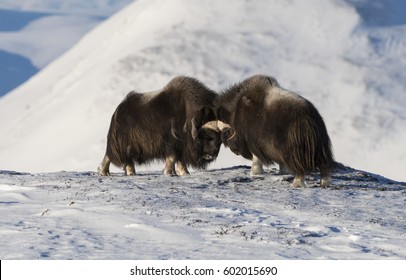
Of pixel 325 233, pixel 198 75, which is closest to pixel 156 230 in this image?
pixel 325 233

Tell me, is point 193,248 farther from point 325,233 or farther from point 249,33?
point 249,33

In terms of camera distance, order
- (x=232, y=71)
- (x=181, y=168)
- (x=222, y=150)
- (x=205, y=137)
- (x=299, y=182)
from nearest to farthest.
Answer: (x=299, y=182)
(x=205, y=137)
(x=181, y=168)
(x=222, y=150)
(x=232, y=71)

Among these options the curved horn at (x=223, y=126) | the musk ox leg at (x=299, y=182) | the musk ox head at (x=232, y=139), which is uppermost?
the curved horn at (x=223, y=126)

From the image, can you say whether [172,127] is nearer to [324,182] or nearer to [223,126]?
[223,126]

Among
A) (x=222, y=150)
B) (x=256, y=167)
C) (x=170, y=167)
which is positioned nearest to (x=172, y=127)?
(x=170, y=167)

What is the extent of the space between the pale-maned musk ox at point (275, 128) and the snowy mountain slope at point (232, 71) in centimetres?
2646

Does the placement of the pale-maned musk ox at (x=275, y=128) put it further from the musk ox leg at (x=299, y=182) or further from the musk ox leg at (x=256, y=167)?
the musk ox leg at (x=256, y=167)

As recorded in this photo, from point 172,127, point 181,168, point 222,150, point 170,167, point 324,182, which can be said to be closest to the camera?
point 324,182

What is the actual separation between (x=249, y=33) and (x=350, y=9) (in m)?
6.24

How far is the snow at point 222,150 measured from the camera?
8.45 meters

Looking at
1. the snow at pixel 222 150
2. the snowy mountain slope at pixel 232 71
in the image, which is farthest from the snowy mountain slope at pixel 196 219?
the snowy mountain slope at pixel 232 71

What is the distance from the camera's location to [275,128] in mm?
12672

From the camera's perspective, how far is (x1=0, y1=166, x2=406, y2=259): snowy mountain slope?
26.1ft

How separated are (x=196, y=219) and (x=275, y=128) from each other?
355 centimetres
